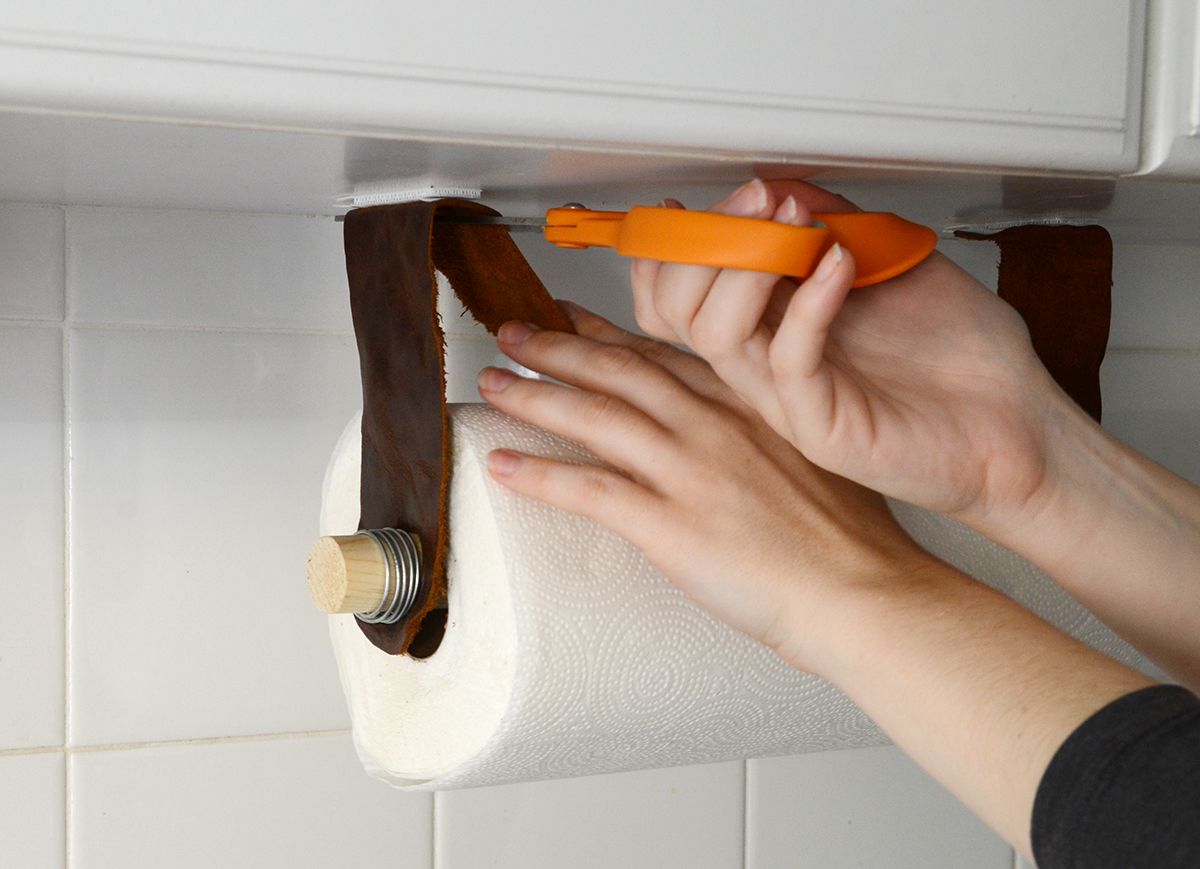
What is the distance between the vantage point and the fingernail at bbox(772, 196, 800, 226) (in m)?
0.35

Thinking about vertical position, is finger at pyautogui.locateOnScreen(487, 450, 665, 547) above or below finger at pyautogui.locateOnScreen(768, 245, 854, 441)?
below

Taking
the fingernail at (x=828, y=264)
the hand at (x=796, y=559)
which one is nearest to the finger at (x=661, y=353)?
the hand at (x=796, y=559)

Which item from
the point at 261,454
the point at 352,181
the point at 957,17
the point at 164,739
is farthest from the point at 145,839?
the point at 957,17

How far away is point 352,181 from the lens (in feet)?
1.42

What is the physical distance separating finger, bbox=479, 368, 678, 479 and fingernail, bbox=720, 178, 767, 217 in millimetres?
83

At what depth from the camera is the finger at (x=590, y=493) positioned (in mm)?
394

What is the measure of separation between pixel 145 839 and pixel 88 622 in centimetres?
10

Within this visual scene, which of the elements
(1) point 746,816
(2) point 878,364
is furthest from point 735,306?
(1) point 746,816

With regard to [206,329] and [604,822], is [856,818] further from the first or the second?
[206,329]

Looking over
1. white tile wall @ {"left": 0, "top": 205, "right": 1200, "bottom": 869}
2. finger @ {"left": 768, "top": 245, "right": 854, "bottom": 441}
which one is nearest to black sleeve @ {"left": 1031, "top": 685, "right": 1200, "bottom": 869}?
finger @ {"left": 768, "top": 245, "right": 854, "bottom": 441}

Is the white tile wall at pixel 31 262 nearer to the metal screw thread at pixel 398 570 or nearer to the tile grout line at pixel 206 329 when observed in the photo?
the tile grout line at pixel 206 329

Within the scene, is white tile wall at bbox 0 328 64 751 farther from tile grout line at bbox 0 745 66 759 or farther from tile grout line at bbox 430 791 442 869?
tile grout line at bbox 430 791 442 869

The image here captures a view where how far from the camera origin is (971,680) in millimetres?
354

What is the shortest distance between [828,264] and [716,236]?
0.03 m
